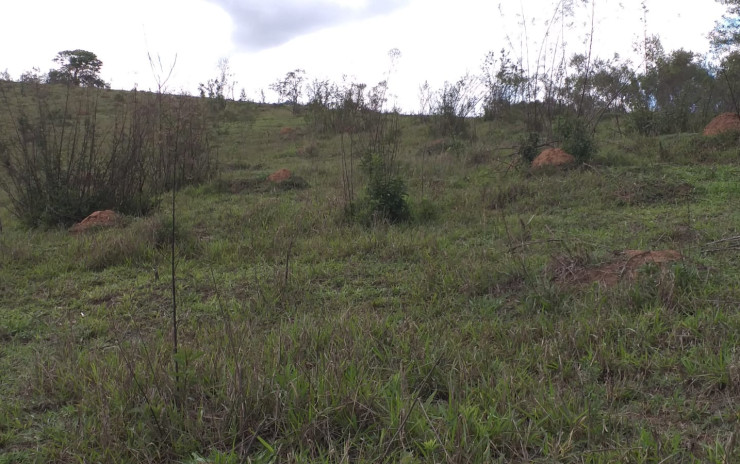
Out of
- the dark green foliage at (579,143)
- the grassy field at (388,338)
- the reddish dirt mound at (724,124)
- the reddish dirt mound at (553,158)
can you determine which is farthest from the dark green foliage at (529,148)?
the reddish dirt mound at (724,124)

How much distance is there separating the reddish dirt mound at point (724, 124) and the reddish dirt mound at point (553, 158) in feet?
7.87

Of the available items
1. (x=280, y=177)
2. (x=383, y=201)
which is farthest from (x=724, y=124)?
(x=280, y=177)

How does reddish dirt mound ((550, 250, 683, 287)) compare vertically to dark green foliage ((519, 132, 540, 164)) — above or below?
below

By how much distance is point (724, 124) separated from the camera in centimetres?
791

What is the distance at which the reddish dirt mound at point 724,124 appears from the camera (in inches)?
304

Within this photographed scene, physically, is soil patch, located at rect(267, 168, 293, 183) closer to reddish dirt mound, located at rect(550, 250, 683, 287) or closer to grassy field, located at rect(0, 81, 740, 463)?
grassy field, located at rect(0, 81, 740, 463)

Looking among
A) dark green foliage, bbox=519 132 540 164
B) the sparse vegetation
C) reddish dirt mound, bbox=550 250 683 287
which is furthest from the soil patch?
reddish dirt mound, bbox=550 250 683 287

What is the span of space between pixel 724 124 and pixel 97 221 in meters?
8.57

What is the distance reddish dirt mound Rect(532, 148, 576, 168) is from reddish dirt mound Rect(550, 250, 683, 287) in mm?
3802

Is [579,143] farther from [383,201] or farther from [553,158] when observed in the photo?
[383,201]

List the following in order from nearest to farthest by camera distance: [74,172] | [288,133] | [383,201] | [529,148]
Answer: [383,201], [74,172], [529,148], [288,133]

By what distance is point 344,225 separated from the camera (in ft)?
17.9

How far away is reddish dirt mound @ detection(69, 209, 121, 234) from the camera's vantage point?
586 centimetres

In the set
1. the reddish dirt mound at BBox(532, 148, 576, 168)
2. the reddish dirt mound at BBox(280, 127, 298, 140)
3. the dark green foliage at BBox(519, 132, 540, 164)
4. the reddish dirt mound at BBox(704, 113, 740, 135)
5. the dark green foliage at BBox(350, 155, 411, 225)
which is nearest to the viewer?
the dark green foliage at BBox(350, 155, 411, 225)
